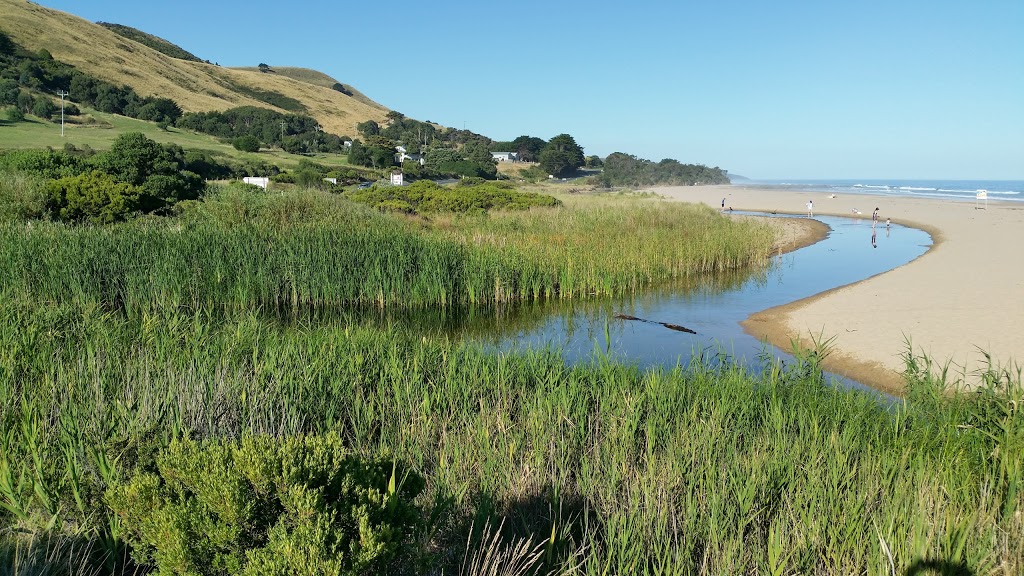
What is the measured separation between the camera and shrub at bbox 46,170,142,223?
55.1 feet

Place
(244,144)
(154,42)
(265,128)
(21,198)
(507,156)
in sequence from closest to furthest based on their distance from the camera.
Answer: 1. (21,198)
2. (244,144)
3. (265,128)
4. (507,156)
5. (154,42)

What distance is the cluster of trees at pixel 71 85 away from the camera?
177 ft

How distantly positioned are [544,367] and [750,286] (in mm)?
12042

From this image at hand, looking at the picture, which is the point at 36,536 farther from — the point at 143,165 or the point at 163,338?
the point at 143,165

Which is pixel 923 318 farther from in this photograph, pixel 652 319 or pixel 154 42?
pixel 154 42

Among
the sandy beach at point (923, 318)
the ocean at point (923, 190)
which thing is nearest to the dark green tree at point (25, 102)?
the sandy beach at point (923, 318)

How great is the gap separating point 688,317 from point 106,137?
144 ft

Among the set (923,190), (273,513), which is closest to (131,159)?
(273,513)

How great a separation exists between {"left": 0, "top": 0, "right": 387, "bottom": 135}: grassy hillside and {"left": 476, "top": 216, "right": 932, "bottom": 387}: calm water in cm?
6623

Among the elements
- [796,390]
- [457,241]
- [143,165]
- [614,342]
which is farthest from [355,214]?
[796,390]

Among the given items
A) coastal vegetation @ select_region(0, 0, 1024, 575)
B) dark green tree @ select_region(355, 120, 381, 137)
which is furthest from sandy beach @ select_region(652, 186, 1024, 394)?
dark green tree @ select_region(355, 120, 381, 137)

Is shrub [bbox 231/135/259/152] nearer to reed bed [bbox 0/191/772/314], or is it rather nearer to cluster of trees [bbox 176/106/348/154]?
cluster of trees [bbox 176/106/348/154]

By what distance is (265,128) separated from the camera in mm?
66375

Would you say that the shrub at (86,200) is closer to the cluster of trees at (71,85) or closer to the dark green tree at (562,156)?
the cluster of trees at (71,85)
